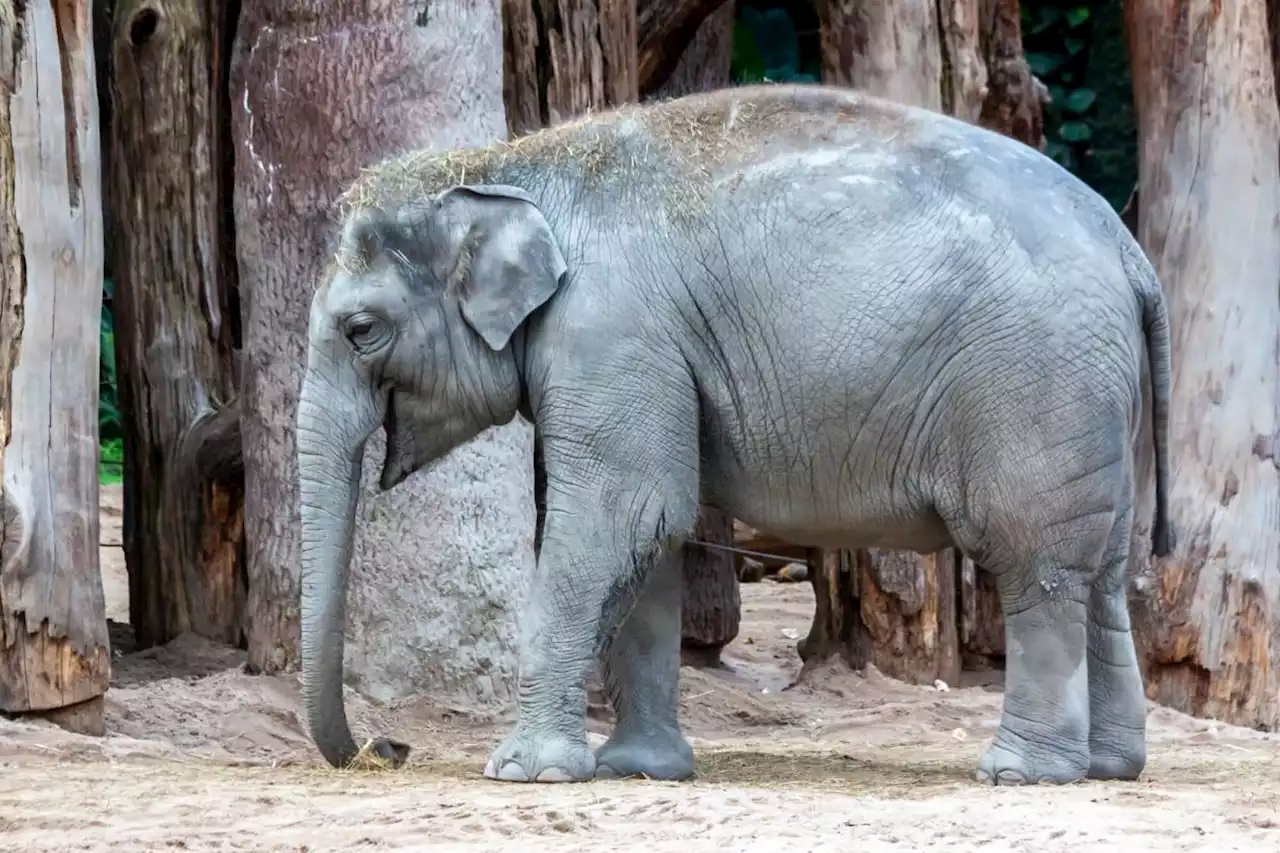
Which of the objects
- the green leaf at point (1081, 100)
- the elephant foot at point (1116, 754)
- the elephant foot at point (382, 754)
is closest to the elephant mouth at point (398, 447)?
the elephant foot at point (382, 754)

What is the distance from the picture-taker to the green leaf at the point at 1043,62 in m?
13.8

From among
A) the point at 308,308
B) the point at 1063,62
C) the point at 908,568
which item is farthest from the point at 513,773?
the point at 1063,62

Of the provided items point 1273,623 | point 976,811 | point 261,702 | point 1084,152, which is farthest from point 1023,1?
point 976,811

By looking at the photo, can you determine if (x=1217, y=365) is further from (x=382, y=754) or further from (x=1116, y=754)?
(x=382, y=754)

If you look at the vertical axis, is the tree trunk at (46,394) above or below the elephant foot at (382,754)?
above

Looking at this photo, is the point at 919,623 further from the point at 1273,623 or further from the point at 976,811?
the point at 976,811

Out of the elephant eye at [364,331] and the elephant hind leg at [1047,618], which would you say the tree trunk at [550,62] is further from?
the elephant hind leg at [1047,618]

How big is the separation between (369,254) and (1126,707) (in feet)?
7.83

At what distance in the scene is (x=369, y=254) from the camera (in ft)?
19.5

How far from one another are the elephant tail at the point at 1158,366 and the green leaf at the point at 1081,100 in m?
7.78

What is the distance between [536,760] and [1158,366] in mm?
1975

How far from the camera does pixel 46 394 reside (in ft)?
21.2

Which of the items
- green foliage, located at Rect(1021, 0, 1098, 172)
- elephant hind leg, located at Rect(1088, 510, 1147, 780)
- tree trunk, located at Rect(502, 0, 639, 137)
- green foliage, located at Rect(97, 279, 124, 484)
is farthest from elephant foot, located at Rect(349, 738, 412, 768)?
green foliage, located at Rect(1021, 0, 1098, 172)

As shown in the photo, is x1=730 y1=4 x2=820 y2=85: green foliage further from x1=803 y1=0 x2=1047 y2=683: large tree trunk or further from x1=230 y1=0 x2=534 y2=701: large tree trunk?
x1=230 y1=0 x2=534 y2=701: large tree trunk
